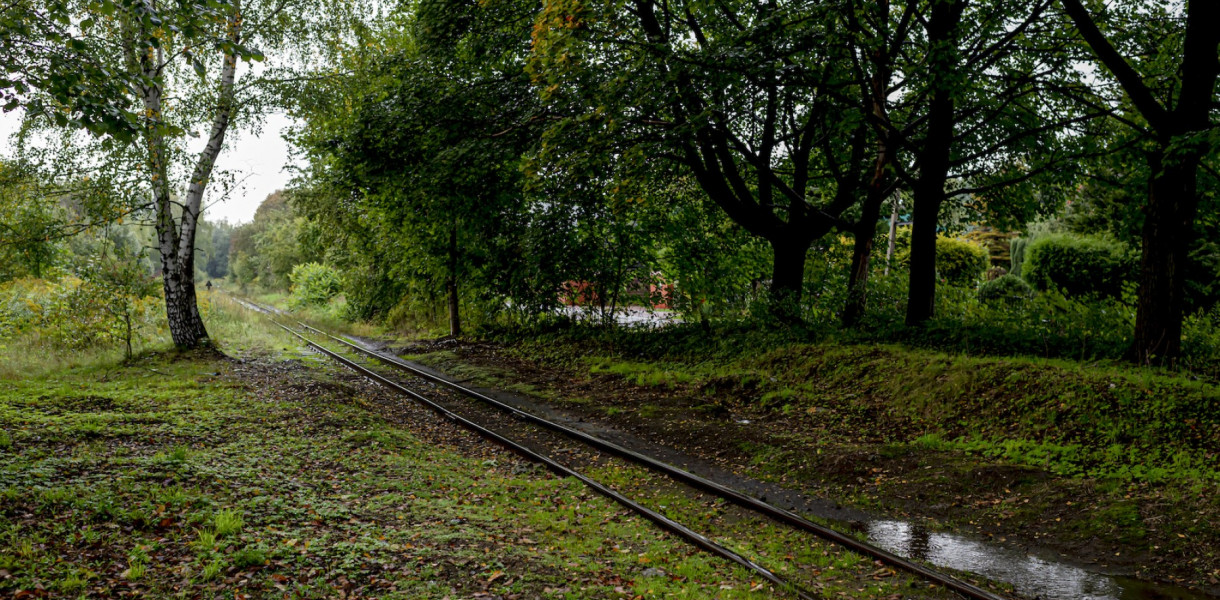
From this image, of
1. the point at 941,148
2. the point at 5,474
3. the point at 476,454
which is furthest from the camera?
the point at 941,148

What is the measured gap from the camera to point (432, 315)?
82.1ft

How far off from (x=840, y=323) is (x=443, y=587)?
31.7ft

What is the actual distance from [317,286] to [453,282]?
65.6ft

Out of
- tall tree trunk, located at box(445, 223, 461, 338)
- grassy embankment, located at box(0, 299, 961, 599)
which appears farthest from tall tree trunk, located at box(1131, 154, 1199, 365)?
tall tree trunk, located at box(445, 223, 461, 338)

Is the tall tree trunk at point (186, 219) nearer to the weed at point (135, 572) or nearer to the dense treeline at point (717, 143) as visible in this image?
the dense treeline at point (717, 143)

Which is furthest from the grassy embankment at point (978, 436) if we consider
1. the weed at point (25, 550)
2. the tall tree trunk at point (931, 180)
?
the weed at point (25, 550)

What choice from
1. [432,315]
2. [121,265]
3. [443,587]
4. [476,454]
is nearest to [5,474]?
[443,587]

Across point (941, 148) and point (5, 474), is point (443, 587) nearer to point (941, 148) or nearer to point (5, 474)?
point (5, 474)

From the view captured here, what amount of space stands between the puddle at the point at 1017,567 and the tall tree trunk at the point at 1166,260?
4092 mm

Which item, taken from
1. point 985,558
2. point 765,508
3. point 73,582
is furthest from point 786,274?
point 73,582

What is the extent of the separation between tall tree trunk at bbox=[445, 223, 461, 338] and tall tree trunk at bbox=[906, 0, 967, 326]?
12957mm

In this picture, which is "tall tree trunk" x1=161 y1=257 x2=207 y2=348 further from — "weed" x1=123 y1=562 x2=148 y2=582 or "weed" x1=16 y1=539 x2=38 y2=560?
"weed" x1=123 y1=562 x2=148 y2=582

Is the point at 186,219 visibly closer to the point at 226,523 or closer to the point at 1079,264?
the point at 226,523

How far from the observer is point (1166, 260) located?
7.95 meters
